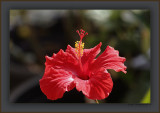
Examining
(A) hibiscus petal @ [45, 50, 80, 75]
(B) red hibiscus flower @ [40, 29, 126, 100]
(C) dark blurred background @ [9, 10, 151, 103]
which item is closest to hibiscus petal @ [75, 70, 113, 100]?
(B) red hibiscus flower @ [40, 29, 126, 100]

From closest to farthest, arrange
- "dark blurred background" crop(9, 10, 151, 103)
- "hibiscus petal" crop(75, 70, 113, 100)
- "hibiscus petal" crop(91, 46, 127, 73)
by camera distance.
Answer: "hibiscus petal" crop(75, 70, 113, 100) < "hibiscus petal" crop(91, 46, 127, 73) < "dark blurred background" crop(9, 10, 151, 103)

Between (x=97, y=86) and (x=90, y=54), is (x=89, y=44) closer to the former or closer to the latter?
(x=90, y=54)

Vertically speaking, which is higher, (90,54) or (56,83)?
(90,54)

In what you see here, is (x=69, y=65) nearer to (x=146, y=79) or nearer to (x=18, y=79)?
(x=146, y=79)

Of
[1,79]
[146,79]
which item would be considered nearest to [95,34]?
[146,79]

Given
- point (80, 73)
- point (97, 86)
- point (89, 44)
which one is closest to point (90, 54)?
point (80, 73)

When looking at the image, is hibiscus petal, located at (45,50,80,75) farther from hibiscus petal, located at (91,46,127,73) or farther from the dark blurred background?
the dark blurred background

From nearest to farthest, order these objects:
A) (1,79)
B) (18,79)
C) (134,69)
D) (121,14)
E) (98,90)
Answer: (98,90) → (1,79) → (134,69) → (121,14) → (18,79)
